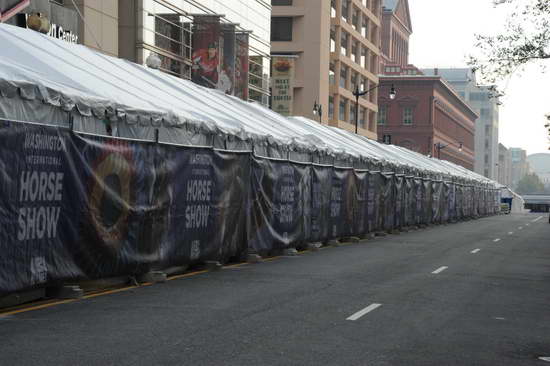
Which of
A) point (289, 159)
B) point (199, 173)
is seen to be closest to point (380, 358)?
point (199, 173)

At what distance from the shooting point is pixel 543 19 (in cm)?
3209

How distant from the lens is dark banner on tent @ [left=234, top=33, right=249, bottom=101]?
42469 mm

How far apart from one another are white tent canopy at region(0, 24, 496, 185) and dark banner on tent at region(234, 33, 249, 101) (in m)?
17.2

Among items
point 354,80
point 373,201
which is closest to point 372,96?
point 354,80

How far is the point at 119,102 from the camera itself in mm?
14555

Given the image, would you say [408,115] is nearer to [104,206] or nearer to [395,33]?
[395,33]

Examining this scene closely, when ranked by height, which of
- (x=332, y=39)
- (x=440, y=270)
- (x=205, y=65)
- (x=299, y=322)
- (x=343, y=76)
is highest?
(x=332, y=39)

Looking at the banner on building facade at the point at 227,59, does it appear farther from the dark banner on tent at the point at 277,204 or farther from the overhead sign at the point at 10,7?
the overhead sign at the point at 10,7

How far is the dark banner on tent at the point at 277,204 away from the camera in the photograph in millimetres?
20344

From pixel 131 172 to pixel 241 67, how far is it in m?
29.1

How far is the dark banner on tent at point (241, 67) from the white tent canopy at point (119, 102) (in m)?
17.2

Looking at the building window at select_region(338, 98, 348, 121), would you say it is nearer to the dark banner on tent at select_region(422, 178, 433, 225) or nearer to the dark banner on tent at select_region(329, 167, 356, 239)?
the dark banner on tent at select_region(422, 178, 433, 225)

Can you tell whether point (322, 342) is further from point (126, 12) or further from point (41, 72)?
point (126, 12)

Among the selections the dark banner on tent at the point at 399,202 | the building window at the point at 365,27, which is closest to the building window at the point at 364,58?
the building window at the point at 365,27
